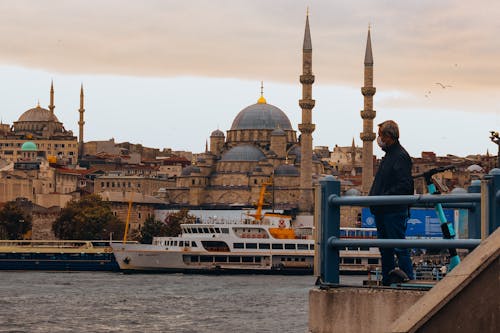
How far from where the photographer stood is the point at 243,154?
456 ft

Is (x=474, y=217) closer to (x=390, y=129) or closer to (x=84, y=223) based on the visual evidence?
(x=390, y=129)

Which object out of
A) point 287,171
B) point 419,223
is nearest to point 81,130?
point 287,171

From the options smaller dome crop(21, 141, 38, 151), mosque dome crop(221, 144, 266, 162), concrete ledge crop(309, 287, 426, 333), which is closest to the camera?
concrete ledge crop(309, 287, 426, 333)

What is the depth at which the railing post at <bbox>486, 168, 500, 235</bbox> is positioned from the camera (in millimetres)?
5238

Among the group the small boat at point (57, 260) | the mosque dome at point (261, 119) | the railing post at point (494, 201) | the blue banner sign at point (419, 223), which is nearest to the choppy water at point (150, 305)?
the blue banner sign at point (419, 223)

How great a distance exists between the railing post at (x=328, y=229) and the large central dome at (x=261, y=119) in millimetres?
138862

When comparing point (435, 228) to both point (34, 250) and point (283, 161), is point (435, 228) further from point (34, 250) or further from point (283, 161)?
point (283, 161)

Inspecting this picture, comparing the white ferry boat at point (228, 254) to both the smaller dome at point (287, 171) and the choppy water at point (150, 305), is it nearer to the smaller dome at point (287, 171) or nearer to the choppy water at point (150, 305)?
the choppy water at point (150, 305)

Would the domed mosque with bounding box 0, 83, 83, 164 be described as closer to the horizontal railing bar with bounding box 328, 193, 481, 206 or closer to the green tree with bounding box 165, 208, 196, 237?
the green tree with bounding box 165, 208, 196, 237

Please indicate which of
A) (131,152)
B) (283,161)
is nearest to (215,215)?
(283,161)

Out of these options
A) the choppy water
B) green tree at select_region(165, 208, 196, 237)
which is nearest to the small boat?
the choppy water

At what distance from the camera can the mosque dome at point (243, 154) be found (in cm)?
13850

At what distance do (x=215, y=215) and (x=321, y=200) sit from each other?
11846 centimetres

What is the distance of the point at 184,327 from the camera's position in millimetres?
37000
